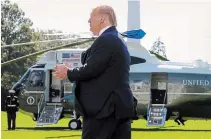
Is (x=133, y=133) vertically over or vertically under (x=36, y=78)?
under

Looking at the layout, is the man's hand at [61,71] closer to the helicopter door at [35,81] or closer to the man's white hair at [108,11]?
the man's white hair at [108,11]

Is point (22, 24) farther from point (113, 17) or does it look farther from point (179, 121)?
point (113, 17)

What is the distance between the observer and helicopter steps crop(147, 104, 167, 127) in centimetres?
1646

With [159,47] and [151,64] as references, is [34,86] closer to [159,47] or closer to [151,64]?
[151,64]

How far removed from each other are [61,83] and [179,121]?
3.73 meters

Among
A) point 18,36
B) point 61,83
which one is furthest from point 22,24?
point 61,83

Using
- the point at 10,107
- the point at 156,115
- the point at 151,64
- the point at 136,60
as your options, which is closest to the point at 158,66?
the point at 151,64

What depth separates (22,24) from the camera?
39.8 m

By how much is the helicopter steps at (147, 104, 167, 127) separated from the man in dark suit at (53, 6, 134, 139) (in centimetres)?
1327

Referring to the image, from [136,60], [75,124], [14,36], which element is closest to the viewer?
[75,124]

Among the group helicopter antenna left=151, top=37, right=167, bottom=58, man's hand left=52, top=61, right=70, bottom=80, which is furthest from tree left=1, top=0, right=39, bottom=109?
man's hand left=52, top=61, right=70, bottom=80

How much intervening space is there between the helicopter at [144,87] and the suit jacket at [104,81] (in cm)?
1313

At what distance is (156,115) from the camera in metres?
16.7

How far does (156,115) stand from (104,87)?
13.8m
